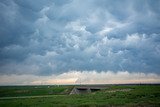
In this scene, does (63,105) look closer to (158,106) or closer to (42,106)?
(42,106)

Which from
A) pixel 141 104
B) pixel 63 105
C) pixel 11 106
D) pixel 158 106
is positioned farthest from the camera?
pixel 11 106

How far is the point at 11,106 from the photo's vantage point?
56.3m

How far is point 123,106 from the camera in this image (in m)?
48.5

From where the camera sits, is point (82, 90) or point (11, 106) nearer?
point (11, 106)

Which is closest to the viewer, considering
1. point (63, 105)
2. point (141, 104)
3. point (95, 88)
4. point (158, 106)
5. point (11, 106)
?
point (158, 106)

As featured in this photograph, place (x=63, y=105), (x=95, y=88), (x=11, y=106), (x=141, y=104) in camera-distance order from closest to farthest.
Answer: (x=141, y=104) → (x=63, y=105) → (x=11, y=106) → (x=95, y=88)

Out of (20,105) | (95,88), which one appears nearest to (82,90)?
(95,88)

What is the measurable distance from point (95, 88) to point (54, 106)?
62852 millimetres

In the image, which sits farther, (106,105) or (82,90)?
Answer: (82,90)

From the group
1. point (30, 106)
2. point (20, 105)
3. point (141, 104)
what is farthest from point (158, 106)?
point (20, 105)

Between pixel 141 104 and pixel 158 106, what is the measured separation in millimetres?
4024

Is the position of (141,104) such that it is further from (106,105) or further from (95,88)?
(95,88)

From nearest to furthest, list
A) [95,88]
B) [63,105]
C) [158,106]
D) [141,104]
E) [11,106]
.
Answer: [158,106] → [141,104] → [63,105] → [11,106] → [95,88]

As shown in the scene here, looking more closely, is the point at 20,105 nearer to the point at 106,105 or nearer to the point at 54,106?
the point at 54,106
